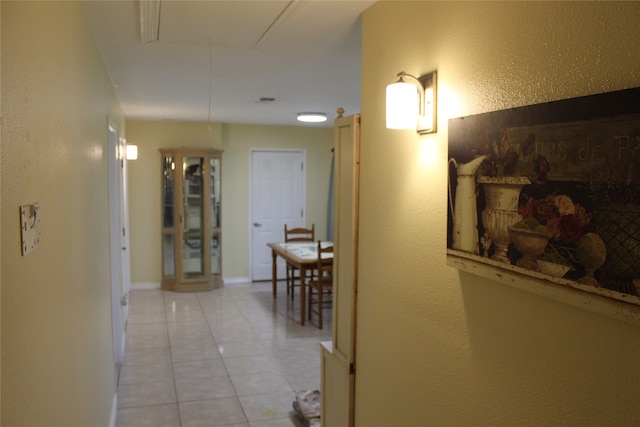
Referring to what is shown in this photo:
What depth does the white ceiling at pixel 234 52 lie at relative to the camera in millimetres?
2412

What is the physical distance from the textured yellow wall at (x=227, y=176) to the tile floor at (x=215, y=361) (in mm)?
830

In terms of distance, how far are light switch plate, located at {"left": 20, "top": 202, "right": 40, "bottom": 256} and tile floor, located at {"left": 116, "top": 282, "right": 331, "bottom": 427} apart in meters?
2.58

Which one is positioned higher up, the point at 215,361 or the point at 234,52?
the point at 234,52

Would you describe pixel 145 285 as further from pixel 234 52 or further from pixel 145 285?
pixel 234 52

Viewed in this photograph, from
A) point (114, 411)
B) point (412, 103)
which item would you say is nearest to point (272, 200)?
point (114, 411)

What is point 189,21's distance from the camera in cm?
258

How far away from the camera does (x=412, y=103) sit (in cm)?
180

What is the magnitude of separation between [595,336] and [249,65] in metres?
2.94

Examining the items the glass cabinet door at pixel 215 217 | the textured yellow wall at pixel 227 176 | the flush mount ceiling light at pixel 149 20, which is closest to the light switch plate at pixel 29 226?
the flush mount ceiling light at pixel 149 20

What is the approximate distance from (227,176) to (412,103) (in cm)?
618

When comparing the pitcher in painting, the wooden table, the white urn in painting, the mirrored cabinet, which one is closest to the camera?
the white urn in painting

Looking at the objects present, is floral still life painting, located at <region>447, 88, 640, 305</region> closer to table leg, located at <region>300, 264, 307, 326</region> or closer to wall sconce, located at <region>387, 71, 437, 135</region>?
wall sconce, located at <region>387, 71, 437, 135</region>

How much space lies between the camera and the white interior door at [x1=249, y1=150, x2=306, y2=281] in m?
7.91

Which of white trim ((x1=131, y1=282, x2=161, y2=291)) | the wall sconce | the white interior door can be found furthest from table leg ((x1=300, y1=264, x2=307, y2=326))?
the wall sconce
